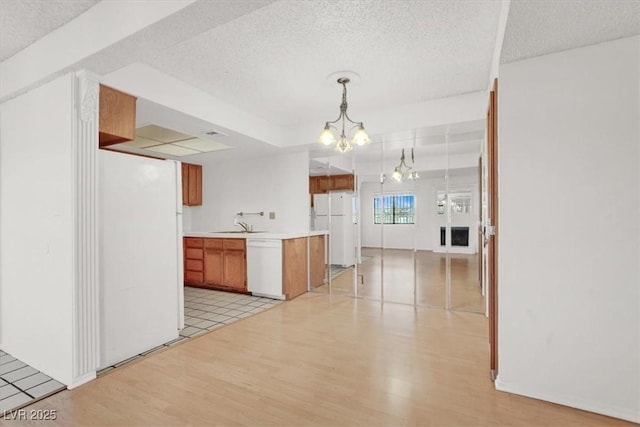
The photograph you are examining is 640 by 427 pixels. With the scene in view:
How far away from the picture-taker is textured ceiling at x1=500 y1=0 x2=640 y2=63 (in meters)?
1.48

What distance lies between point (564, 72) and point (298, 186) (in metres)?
3.60

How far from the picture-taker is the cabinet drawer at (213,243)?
4.88 meters

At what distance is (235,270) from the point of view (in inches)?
185

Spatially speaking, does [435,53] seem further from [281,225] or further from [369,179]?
[281,225]

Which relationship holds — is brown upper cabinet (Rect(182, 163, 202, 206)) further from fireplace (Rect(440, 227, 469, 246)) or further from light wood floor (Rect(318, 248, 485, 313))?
fireplace (Rect(440, 227, 469, 246))

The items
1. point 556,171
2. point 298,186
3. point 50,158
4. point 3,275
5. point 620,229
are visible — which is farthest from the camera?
point 298,186

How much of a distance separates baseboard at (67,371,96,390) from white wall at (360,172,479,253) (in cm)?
363

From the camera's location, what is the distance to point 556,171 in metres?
1.92

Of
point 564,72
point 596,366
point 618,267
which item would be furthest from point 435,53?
point 596,366

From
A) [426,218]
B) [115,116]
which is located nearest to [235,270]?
[115,116]

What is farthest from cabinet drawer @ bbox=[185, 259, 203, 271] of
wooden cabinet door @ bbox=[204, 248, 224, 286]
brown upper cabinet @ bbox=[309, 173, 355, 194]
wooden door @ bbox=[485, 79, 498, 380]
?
wooden door @ bbox=[485, 79, 498, 380]

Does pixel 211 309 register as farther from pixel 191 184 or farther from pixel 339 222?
pixel 339 222

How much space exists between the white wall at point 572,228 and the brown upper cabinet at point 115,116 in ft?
9.60

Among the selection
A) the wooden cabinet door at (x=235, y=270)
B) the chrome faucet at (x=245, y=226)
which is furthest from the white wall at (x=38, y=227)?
the chrome faucet at (x=245, y=226)
